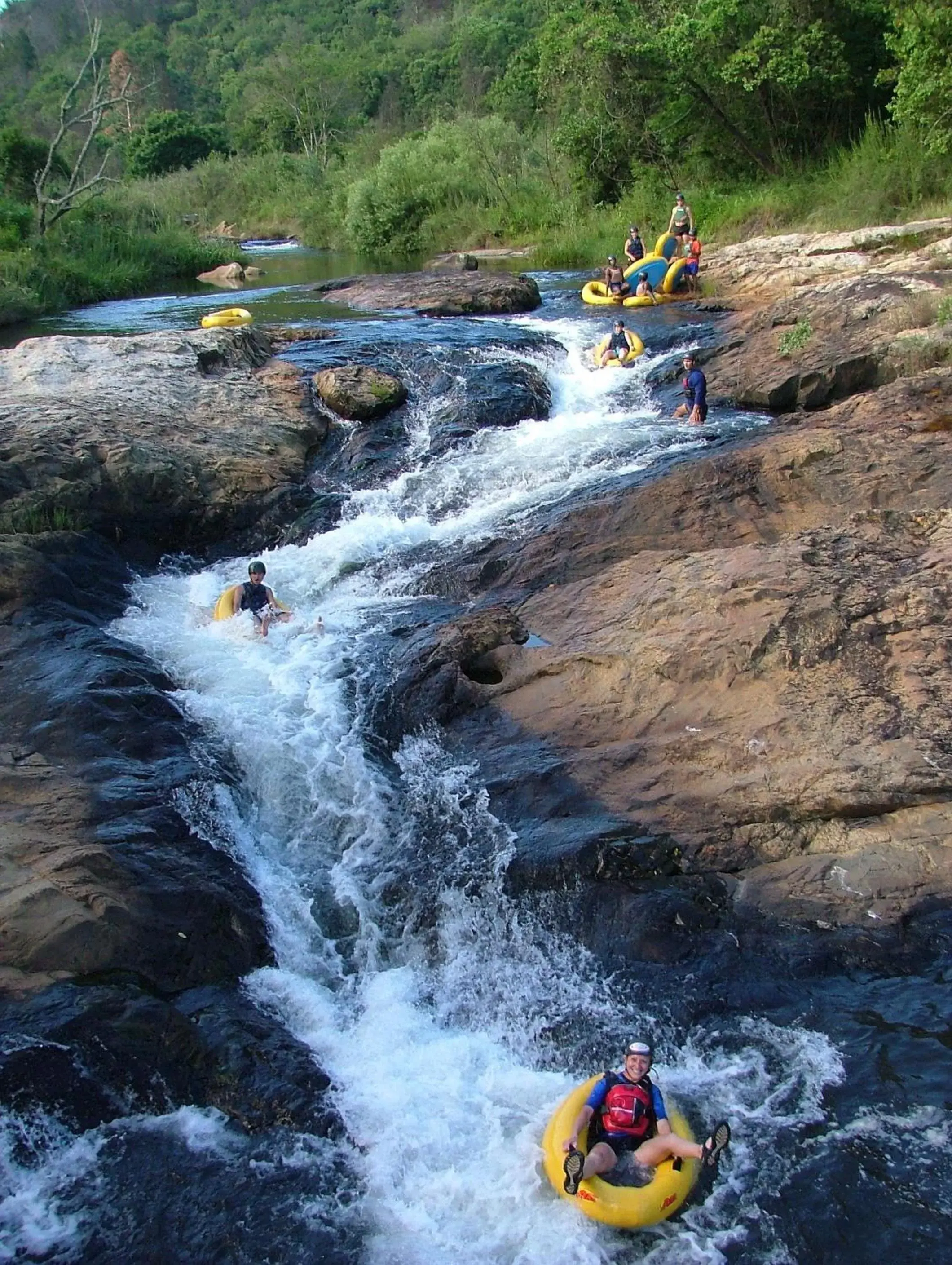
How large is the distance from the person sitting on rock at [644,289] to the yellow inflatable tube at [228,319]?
23.3ft

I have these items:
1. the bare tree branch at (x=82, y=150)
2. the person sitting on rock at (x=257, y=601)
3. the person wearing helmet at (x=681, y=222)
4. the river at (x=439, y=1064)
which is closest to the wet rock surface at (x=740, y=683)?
the river at (x=439, y=1064)

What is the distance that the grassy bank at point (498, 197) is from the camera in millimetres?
17797

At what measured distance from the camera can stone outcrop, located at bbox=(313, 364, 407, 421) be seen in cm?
1207

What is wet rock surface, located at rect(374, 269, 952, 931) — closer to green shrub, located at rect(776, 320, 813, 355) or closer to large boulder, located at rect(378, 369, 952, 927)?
large boulder, located at rect(378, 369, 952, 927)

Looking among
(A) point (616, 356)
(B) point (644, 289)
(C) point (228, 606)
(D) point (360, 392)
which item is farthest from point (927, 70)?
(C) point (228, 606)

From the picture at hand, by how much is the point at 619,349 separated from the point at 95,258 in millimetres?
17472

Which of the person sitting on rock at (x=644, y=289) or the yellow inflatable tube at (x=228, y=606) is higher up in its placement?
the person sitting on rock at (x=644, y=289)

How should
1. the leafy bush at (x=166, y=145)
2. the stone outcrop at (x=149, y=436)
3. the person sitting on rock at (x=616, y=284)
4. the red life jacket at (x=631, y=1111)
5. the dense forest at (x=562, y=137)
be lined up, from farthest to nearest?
the leafy bush at (x=166, y=145) < the dense forest at (x=562, y=137) < the person sitting on rock at (x=616, y=284) < the stone outcrop at (x=149, y=436) < the red life jacket at (x=631, y=1111)

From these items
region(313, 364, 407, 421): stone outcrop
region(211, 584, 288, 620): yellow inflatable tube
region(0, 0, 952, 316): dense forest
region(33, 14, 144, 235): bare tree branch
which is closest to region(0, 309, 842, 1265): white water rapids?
region(211, 584, 288, 620): yellow inflatable tube

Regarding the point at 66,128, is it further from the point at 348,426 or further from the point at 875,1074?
the point at 875,1074

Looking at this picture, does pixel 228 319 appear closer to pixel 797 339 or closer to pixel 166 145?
pixel 797 339

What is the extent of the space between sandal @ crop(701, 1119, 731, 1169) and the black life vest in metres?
5.76

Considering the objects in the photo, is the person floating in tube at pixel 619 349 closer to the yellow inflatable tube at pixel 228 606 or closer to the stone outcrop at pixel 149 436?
the stone outcrop at pixel 149 436

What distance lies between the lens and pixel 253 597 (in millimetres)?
8609
